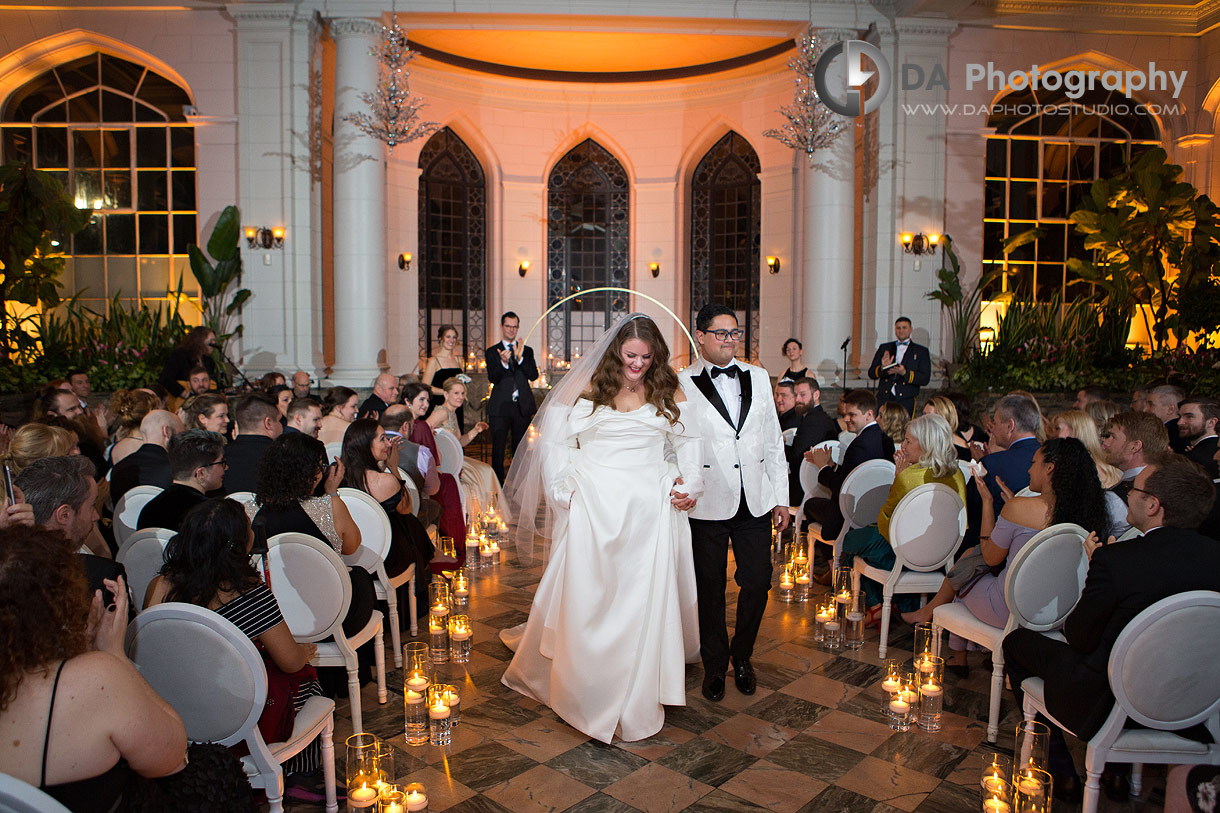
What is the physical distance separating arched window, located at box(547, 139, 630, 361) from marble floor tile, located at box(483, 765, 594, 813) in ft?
40.8

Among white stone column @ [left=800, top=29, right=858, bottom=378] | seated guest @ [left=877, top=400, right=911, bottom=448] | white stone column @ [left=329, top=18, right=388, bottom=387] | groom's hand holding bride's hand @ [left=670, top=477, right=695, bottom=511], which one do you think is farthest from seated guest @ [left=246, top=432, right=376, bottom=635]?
white stone column @ [left=800, top=29, right=858, bottom=378]

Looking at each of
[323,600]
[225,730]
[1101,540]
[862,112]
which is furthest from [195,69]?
[1101,540]

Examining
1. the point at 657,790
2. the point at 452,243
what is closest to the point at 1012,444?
the point at 657,790

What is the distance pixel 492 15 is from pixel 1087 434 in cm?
980

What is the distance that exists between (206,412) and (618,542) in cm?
266

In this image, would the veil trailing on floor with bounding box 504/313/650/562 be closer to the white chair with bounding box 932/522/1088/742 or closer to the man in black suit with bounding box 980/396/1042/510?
the white chair with bounding box 932/522/1088/742

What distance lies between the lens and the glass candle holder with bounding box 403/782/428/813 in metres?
2.93

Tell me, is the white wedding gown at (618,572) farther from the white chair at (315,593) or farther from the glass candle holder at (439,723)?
the white chair at (315,593)

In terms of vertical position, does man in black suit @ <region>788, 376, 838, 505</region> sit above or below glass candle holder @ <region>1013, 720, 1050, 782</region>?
above

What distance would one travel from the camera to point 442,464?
593 cm

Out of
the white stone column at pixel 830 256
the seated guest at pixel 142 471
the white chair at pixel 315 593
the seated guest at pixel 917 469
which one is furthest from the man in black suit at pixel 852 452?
the white stone column at pixel 830 256

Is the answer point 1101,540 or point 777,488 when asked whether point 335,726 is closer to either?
point 777,488

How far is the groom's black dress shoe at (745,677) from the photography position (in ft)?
13.2

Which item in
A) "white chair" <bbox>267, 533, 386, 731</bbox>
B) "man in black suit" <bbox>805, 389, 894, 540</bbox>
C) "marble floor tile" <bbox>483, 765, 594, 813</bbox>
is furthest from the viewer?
"man in black suit" <bbox>805, 389, 894, 540</bbox>
